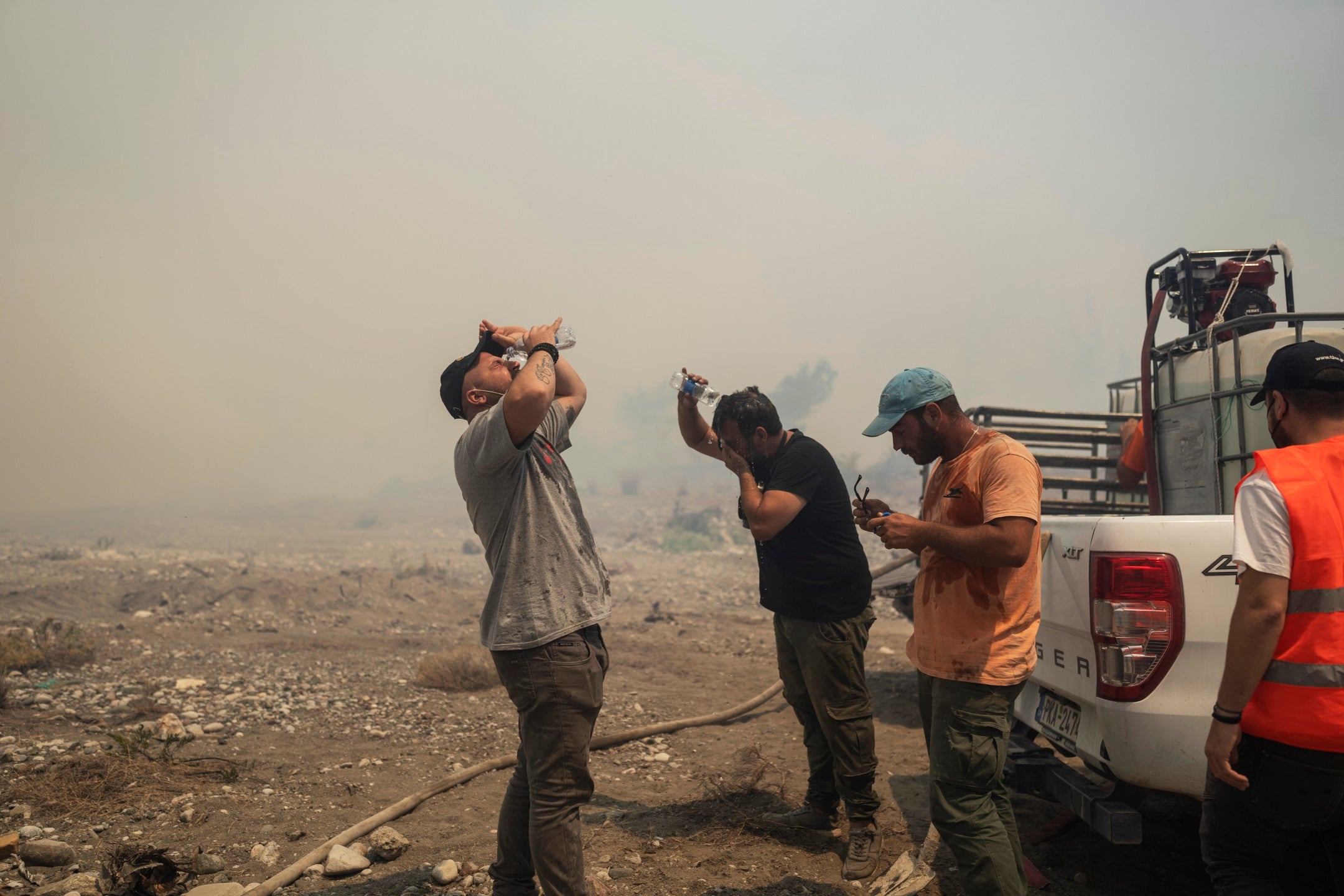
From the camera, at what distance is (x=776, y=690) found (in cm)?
604

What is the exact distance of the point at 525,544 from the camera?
2.57 meters

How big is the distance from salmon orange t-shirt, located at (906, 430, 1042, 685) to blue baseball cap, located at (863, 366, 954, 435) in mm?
214

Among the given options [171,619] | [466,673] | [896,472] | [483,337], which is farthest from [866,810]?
[896,472]

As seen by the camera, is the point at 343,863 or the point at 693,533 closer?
the point at 343,863

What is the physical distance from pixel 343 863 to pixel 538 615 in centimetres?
174

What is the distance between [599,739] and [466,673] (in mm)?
1963

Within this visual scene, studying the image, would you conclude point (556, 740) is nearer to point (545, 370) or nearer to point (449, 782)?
point (545, 370)

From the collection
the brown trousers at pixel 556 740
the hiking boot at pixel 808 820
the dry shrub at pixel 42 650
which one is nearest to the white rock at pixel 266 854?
the brown trousers at pixel 556 740

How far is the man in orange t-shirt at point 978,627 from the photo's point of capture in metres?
2.40

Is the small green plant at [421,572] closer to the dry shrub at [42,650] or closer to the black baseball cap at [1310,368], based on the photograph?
the dry shrub at [42,650]

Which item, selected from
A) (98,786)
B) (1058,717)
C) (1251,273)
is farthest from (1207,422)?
(98,786)

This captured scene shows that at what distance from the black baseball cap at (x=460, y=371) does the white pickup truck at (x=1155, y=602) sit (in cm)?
225

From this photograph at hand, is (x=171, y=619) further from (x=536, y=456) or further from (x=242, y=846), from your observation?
(x=536, y=456)

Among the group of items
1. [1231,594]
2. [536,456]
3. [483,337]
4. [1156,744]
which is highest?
[483,337]
